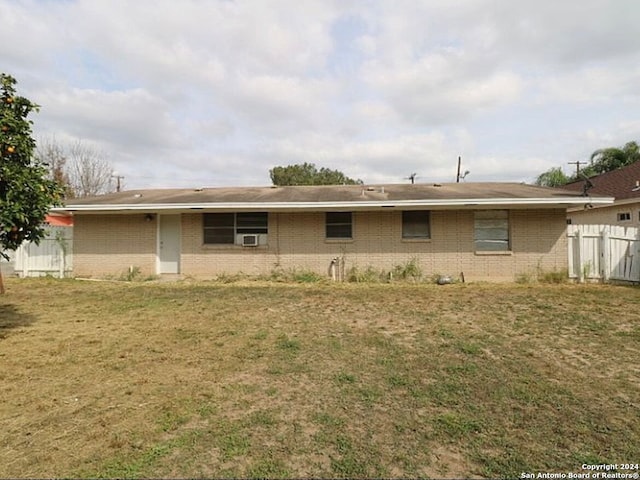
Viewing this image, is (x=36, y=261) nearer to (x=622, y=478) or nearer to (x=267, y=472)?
(x=267, y=472)

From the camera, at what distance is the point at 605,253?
11555 mm

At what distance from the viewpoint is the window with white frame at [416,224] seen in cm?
1263

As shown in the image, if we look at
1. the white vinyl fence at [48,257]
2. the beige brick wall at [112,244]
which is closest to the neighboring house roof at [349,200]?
the beige brick wall at [112,244]

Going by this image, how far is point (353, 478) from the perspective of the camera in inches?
107

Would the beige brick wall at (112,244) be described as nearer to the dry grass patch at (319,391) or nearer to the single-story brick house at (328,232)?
the single-story brick house at (328,232)

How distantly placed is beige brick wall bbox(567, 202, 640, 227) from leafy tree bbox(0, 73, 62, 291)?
18287mm

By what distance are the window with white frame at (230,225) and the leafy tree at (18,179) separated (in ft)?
24.0

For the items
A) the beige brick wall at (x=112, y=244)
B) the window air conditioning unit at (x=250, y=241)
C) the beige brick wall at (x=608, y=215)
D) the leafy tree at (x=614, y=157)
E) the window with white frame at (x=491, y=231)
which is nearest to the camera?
the window with white frame at (x=491, y=231)

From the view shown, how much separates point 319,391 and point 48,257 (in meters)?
13.4

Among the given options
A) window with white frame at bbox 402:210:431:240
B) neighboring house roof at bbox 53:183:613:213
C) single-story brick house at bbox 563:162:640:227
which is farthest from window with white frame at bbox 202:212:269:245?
Answer: single-story brick house at bbox 563:162:640:227

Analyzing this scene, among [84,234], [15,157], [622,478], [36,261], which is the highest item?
[15,157]

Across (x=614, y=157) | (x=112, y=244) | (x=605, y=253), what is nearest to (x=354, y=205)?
(x=605, y=253)

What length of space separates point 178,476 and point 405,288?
351 inches

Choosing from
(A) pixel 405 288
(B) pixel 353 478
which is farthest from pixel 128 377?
(A) pixel 405 288
